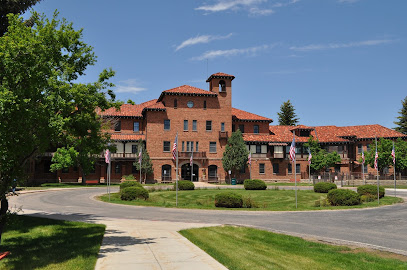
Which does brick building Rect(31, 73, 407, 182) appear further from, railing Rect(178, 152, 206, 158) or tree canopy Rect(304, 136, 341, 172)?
tree canopy Rect(304, 136, 341, 172)

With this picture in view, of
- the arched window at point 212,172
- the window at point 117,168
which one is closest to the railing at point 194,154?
the arched window at point 212,172

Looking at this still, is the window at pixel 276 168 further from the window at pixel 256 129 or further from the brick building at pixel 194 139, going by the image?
the window at pixel 256 129

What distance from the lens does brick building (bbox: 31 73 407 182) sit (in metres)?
57.7

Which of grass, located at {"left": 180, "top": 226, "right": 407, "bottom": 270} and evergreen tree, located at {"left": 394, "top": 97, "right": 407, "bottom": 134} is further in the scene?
evergreen tree, located at {"left": 394, "top": 97, "right": 407, "bottom": 134}

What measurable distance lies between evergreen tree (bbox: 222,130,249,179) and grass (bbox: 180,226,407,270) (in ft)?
139

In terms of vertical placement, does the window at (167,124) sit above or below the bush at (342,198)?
above

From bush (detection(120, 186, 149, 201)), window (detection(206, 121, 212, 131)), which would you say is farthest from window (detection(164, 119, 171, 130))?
bush (detection(120, 186, 149, 201))

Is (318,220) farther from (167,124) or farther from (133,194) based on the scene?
(167,124)

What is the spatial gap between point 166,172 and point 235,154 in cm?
1145

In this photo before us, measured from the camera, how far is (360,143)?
67812 millimetres

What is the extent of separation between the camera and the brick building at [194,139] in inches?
2270

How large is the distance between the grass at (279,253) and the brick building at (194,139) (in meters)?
42.3

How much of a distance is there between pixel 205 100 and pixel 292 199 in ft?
100

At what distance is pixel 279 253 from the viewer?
11.5 metres
